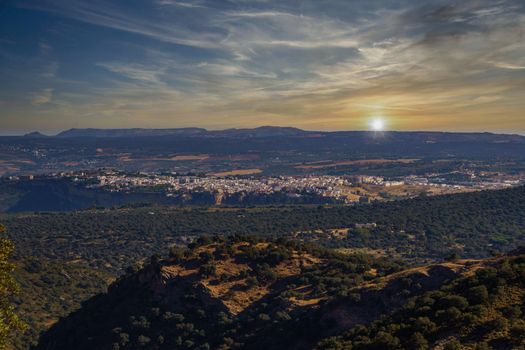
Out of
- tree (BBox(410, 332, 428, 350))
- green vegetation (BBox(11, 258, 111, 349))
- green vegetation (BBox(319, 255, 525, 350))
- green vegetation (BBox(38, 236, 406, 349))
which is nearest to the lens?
green vegetation (BBox(319, 255, 525, 350))

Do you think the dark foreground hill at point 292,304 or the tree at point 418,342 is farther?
the dark foreground hill at point 292,304

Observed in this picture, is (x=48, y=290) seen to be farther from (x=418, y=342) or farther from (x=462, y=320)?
(x=462, y=320)

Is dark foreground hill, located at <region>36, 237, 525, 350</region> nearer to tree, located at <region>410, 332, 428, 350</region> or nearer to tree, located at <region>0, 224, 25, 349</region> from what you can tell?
tree, located at <region>410, 332, 428, 350</region>

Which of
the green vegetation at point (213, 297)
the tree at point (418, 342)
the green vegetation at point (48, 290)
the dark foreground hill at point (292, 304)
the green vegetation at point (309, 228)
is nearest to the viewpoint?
the tree at point (418, 342)

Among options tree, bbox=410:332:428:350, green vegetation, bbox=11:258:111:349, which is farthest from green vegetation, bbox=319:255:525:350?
green vegetation, bbox=11:258:111:349

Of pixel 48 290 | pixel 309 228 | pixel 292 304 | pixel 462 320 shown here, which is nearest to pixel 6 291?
pixel 462 320

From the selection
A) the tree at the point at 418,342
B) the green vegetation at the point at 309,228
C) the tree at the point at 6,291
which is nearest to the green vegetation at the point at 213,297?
the tree at the point at 418,342

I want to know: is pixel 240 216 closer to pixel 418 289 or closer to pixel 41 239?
pixel 41 239

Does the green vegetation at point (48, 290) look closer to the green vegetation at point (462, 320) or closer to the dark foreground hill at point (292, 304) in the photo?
the dark foreground hill at point (292, 304)
